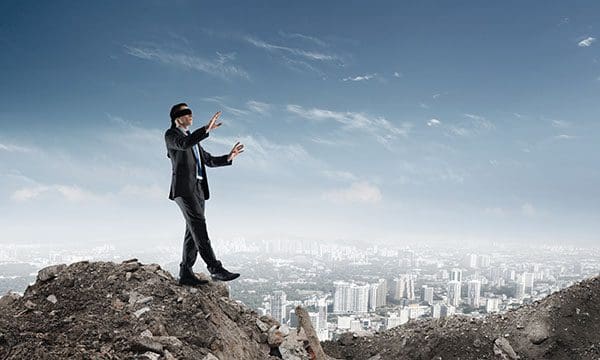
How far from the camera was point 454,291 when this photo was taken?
19.5 meters

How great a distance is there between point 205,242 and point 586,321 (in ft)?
26.8

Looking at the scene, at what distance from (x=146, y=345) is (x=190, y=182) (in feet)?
8.06

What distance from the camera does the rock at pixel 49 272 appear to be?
7832 millimetres

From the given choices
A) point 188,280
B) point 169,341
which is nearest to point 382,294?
point 188,280

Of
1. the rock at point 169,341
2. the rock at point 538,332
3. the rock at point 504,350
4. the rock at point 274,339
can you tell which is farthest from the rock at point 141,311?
the rock at point 538,332

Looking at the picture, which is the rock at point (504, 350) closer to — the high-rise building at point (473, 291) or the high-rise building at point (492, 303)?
the high-rise building at point (492, 303)

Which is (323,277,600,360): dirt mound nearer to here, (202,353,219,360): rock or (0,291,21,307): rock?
(202,353,219,360): rock

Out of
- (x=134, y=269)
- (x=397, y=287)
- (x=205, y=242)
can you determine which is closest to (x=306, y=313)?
(x=205, y=242)

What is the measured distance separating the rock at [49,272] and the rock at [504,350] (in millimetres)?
8287

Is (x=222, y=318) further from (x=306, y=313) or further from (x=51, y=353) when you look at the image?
(x=51, y=353)

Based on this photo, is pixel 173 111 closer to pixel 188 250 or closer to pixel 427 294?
pixel 188 250

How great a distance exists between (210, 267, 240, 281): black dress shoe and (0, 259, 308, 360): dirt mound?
1.18ft

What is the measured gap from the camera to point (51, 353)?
5395 mm

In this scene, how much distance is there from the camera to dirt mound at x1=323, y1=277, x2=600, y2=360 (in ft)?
32.8
